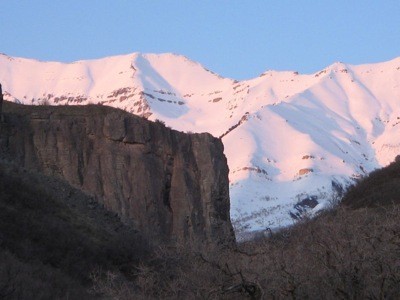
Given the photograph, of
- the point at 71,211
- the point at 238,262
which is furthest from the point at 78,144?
the point at 238,262

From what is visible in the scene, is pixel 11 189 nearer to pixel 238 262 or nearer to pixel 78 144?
pixel 238 262

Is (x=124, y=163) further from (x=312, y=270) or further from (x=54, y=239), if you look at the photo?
(x=312, y=270)

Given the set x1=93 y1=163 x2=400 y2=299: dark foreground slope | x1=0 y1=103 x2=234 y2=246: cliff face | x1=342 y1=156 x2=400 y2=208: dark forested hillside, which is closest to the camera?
x1=93 y1=163 x2=400 y2=299: dark foreground slope

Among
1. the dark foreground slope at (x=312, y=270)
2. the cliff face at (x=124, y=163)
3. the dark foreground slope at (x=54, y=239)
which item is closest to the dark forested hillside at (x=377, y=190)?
the cliff face at (x=124, y=163)

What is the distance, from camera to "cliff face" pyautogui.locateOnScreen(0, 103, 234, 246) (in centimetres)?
4659

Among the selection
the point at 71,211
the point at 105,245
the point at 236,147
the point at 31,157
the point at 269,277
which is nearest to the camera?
the point at 269,277

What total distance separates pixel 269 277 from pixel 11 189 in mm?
15998

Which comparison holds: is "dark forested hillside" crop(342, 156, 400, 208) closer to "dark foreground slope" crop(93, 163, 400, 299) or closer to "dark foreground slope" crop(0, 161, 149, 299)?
"dark foreground slope" crop(0, 161, 149, 299)

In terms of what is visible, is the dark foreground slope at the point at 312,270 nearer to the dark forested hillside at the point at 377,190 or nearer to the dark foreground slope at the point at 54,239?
the dark foreground slope at the point at 54,239

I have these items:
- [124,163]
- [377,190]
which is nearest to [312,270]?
[377,190]

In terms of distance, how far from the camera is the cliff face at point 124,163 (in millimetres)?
46594

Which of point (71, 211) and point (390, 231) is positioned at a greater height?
point (71, 211)

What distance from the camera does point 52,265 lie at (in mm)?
25094

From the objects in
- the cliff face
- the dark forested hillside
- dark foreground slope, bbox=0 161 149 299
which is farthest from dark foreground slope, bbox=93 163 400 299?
the cliff face
